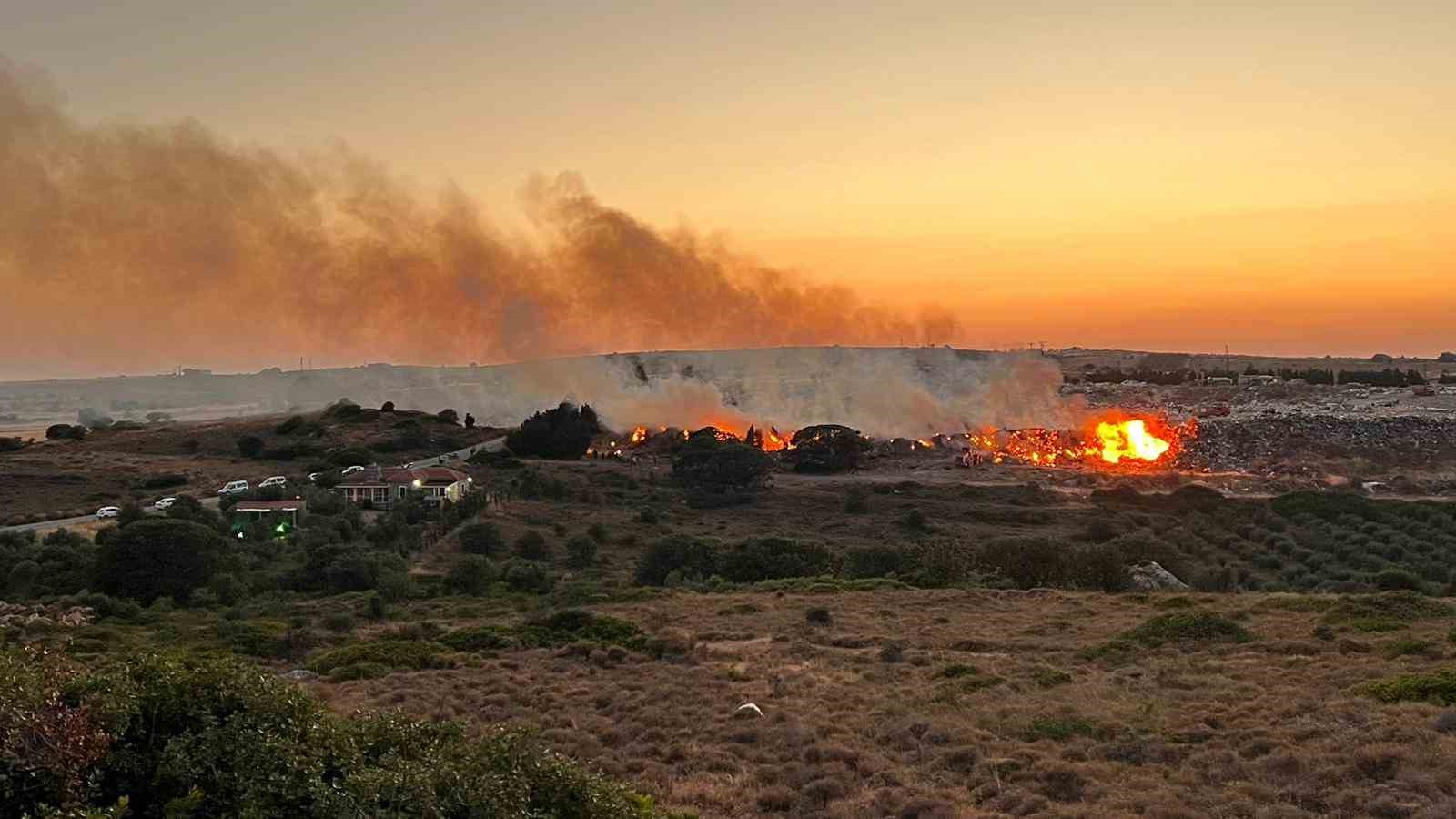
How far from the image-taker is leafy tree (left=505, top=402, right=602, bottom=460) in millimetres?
74562

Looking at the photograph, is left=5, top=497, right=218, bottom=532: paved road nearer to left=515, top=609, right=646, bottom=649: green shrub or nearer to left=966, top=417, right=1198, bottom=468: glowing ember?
left=515, top=609, right=646, bottom=649: green shrub

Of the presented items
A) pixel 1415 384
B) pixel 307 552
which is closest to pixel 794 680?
pixel 307 552

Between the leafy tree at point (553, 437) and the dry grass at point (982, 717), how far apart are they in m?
49.4

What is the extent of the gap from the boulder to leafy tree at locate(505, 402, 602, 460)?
44683 mm

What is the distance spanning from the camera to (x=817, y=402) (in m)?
103

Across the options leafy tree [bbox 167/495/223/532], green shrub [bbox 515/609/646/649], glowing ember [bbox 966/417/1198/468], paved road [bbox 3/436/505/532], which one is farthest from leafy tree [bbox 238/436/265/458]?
green shrub [bbox 515/609/646/649]

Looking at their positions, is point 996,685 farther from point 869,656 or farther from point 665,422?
point 665,422

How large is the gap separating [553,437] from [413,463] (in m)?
9.84

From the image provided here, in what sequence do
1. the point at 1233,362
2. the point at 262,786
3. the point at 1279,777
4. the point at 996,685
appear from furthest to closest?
the point at 1233,362, the point at 996,685, the point at 1279,777, the point at 262,786

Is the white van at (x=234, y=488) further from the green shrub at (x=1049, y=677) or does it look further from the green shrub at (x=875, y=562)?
the green shrub at (x=1049, y=677)

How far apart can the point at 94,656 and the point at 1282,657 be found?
900 inches

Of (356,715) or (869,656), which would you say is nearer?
(356,715)

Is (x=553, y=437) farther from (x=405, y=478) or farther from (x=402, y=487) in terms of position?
(x=402, y=487)

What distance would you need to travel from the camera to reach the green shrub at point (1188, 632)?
22234 mm
